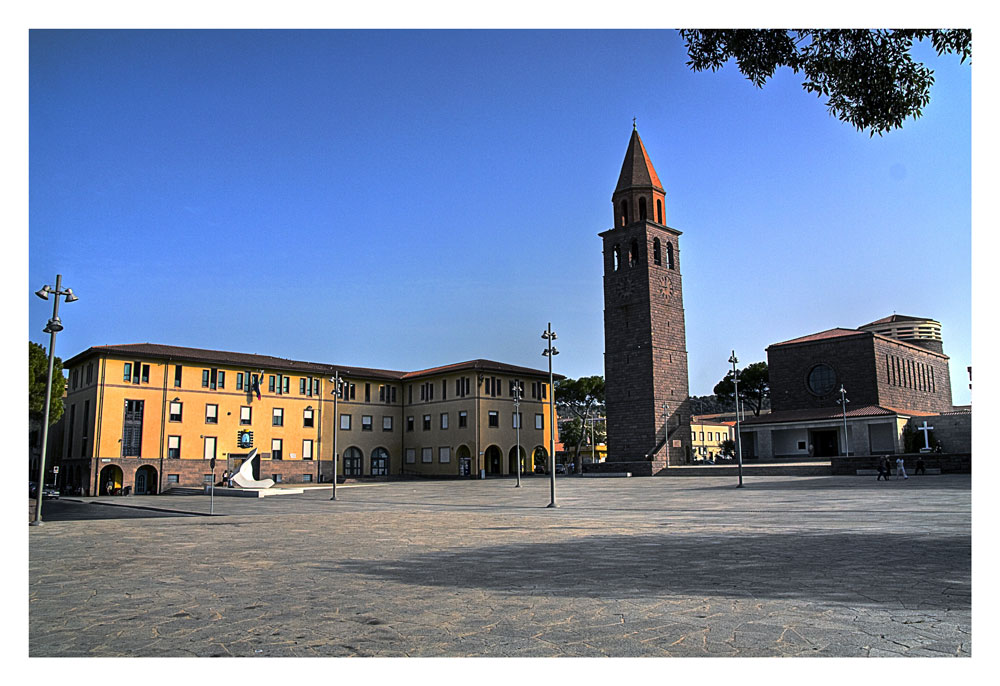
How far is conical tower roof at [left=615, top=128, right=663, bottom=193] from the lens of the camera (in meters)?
63.7

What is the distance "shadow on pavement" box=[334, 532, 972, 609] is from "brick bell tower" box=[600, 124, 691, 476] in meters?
44.8

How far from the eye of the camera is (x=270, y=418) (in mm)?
52438

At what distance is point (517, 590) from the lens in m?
7.59

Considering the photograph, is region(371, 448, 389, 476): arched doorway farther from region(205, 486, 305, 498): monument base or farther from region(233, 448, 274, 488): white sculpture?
region(205, 486, 305, 498): monument base

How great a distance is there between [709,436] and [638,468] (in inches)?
1464

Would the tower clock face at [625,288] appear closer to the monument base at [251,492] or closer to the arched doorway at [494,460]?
the arched doorway at [494,460]

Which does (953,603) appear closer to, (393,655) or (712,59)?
(393,655)

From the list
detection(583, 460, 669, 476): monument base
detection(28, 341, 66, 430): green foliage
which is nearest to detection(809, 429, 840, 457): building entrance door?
detection(583, 460, 669, 476): monument base

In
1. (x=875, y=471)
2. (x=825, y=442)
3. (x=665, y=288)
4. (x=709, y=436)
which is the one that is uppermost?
(x=665, y=288)

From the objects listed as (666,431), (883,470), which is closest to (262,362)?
(666,431)

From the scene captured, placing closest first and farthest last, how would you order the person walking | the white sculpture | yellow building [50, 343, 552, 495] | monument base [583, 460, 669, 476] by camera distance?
the person walking
the white sculpture
yellow building [50, 343, 552, 495]
monument base [583, 460, 669, 476]

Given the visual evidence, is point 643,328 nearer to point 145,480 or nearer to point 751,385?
point 751,385

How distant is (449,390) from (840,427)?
3035 centimetres

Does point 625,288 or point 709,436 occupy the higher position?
point 625,288
